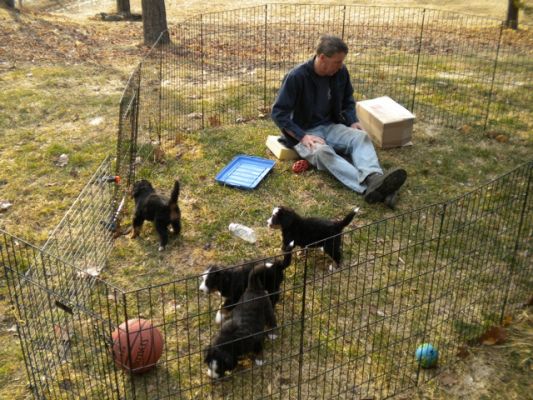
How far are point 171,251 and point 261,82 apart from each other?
217 inches

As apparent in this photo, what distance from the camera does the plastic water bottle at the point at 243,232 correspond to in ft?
19.9

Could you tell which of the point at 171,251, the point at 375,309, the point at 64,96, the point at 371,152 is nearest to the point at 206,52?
the point at 64,96

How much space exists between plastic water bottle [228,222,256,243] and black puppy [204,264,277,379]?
60.7 inches

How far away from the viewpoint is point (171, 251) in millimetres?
5902

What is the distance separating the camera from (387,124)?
26.1 ft

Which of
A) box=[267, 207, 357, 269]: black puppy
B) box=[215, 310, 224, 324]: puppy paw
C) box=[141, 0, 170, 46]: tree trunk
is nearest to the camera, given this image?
box=[215, 310, 224, 324]: puppy paw

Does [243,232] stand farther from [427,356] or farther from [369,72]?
[369,72]

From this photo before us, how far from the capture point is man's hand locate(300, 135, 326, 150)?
7.23 m

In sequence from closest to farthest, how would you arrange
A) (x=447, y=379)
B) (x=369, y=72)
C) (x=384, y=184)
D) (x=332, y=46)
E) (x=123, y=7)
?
(x=447, y=379) < (x=384, y=184) < (x=332, y=46) < (x=369, y=72) < (x=123, y=7)

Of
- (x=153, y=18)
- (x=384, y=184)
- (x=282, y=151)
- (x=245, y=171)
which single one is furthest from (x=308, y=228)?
(x=153, y=18)

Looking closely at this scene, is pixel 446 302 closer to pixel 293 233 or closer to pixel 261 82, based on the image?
pixel 293 233

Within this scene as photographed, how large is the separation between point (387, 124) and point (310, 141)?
4.37 feet

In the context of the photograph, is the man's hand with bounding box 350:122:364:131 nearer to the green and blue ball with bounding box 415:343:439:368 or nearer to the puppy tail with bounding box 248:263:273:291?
the puppy tail with bounding box 248:263:273:291

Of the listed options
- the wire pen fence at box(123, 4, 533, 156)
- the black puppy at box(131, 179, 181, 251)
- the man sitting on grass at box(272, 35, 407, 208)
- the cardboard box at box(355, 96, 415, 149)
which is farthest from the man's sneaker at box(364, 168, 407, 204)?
the wire pen fence at box(123, 4, 533, 156)
